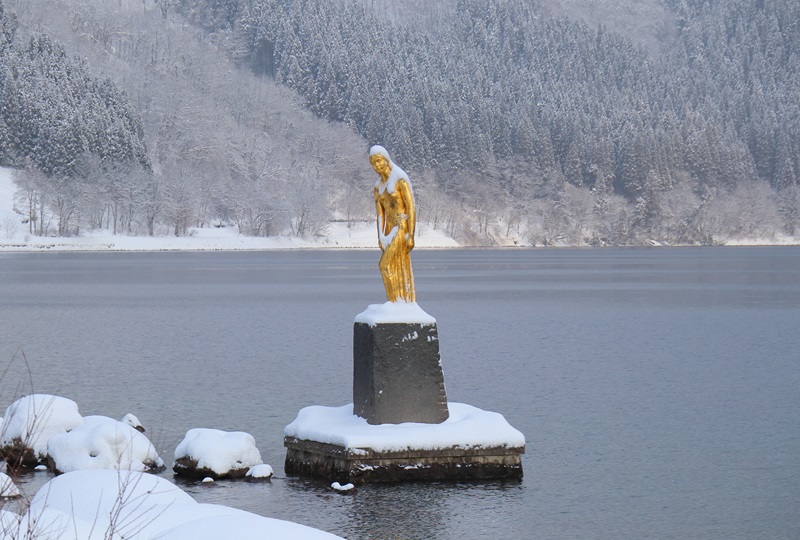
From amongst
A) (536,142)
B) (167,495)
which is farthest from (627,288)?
(536,142)

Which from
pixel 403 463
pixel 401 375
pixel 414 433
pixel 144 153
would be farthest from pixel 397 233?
pixel 144 153

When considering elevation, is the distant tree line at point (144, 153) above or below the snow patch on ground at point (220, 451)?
above

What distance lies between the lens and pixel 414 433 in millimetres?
15258

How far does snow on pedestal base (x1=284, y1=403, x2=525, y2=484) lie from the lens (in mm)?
15055

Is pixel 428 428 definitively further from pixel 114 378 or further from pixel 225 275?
pixel 225 275

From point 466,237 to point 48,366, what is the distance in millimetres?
138637

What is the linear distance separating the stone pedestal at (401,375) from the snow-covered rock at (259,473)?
161 centimetres

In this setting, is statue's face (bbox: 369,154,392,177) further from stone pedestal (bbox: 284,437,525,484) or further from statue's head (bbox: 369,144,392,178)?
stone pedestal (bbox: 284,437,525,484)

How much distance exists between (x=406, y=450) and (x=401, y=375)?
120 centimetres

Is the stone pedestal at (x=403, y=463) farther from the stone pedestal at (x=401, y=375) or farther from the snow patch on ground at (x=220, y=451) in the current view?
the stone pedestal at (x=401, y=375)

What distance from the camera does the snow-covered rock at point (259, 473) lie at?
50.9 feet

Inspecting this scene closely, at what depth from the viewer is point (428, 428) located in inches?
608

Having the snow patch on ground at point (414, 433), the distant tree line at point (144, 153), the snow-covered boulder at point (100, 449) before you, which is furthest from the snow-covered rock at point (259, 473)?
the distant tree line at point (144, 153)

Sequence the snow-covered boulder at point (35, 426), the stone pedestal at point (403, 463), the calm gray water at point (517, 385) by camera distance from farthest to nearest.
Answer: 1. the snow-covered boulder at point (35, 426)
2. the stone pedestal at point (403, 463)
3. the calm gray water at point (517, 385)
